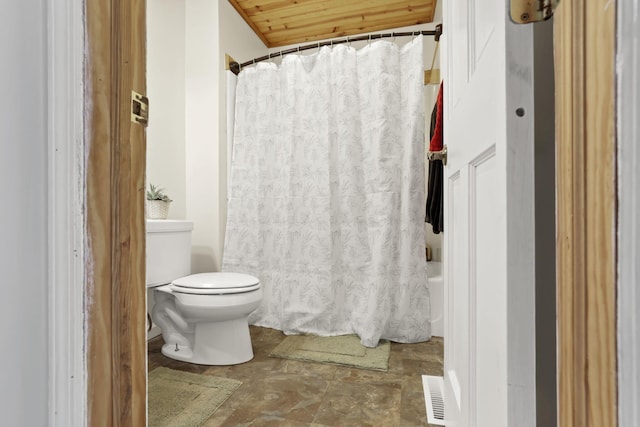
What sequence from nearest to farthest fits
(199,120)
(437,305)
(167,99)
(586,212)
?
(586,212) → (437,305) → (167,99) → (199,120)

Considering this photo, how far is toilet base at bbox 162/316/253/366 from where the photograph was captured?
5.48 ft

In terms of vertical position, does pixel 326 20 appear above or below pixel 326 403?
above

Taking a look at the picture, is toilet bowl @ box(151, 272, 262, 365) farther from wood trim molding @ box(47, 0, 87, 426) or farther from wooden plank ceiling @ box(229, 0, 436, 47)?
wooden plank ceiling @ box(229, 0, 436, 47)

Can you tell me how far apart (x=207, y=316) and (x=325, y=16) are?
7.62ft

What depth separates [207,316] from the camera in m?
1.59

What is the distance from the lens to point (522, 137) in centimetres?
41

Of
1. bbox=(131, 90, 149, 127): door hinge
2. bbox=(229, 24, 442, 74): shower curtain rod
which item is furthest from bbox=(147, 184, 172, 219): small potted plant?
bbox=(131, 90, 149, 127): door hinge

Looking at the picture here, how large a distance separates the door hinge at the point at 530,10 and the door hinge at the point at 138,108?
556mm

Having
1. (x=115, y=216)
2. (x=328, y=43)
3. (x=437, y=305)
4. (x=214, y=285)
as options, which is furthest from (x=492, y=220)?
(x=328, y=43)

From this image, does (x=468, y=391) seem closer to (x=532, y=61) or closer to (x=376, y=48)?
(x=532, y=61)

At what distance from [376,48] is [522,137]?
1.82 m

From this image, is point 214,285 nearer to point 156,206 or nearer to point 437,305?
point 156,206

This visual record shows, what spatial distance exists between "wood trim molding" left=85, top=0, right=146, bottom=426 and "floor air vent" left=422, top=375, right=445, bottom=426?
104 cm

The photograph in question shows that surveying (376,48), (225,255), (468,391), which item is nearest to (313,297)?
(225,255)
